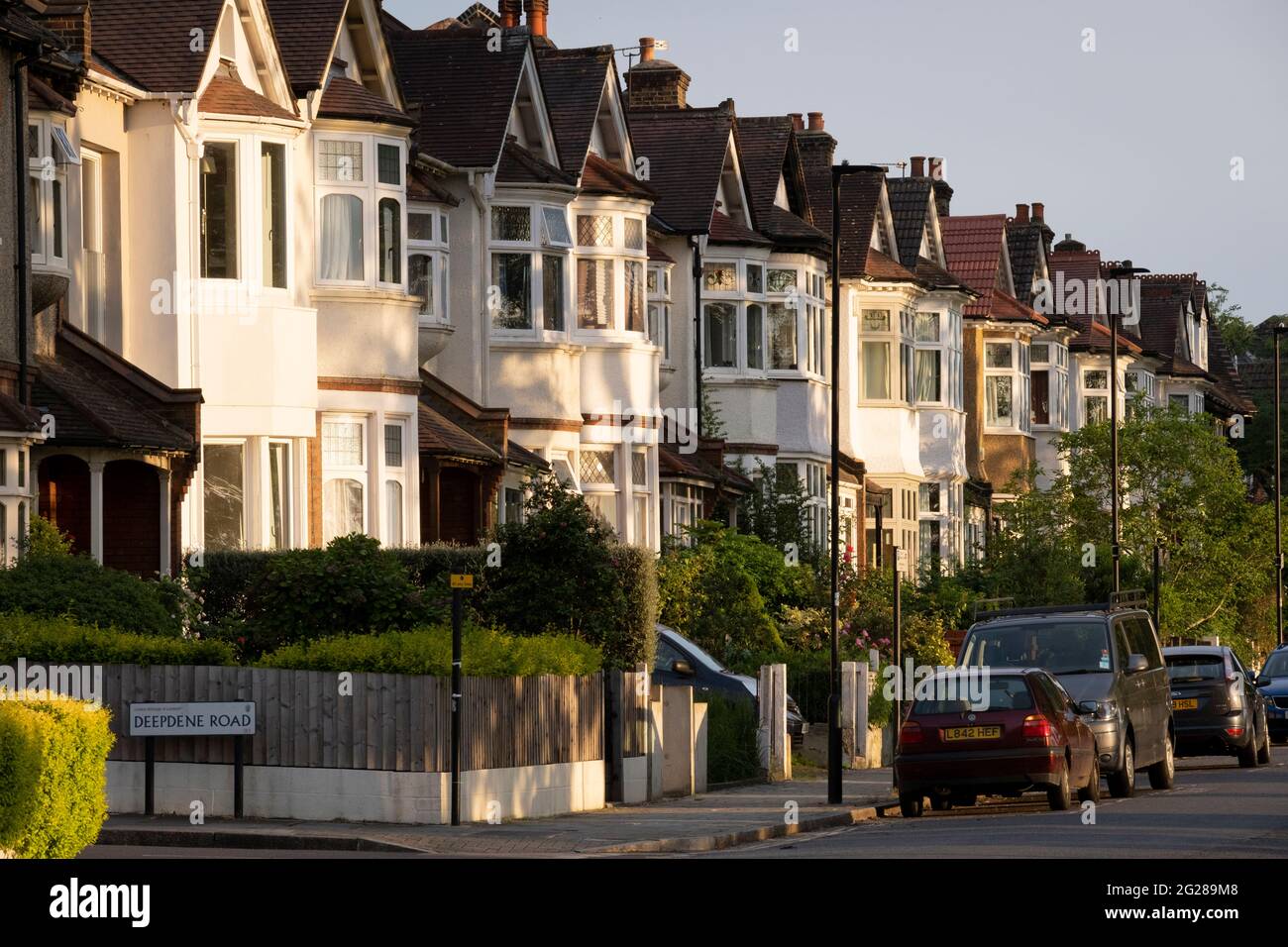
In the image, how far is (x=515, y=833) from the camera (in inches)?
892

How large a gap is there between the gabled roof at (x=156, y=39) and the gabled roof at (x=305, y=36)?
753mm

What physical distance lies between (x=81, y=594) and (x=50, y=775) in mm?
9316

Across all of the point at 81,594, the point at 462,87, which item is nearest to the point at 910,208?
the point at 462,87

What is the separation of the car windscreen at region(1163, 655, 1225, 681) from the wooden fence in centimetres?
1373

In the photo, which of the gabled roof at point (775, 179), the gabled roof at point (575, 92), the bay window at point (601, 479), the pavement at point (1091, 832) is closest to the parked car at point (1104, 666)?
the pavement at point (1091, 832)

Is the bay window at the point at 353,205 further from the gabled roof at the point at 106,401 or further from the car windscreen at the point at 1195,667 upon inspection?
the car windscreen at the point at 1195,667

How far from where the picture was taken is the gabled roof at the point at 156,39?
103 ft

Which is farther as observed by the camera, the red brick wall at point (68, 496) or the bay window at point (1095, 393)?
the bay window at point (1095, 393)

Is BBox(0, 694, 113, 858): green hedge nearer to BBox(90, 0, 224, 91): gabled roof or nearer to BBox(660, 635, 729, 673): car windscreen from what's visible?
BBox(90, 0, 224, 91): gabled roof
